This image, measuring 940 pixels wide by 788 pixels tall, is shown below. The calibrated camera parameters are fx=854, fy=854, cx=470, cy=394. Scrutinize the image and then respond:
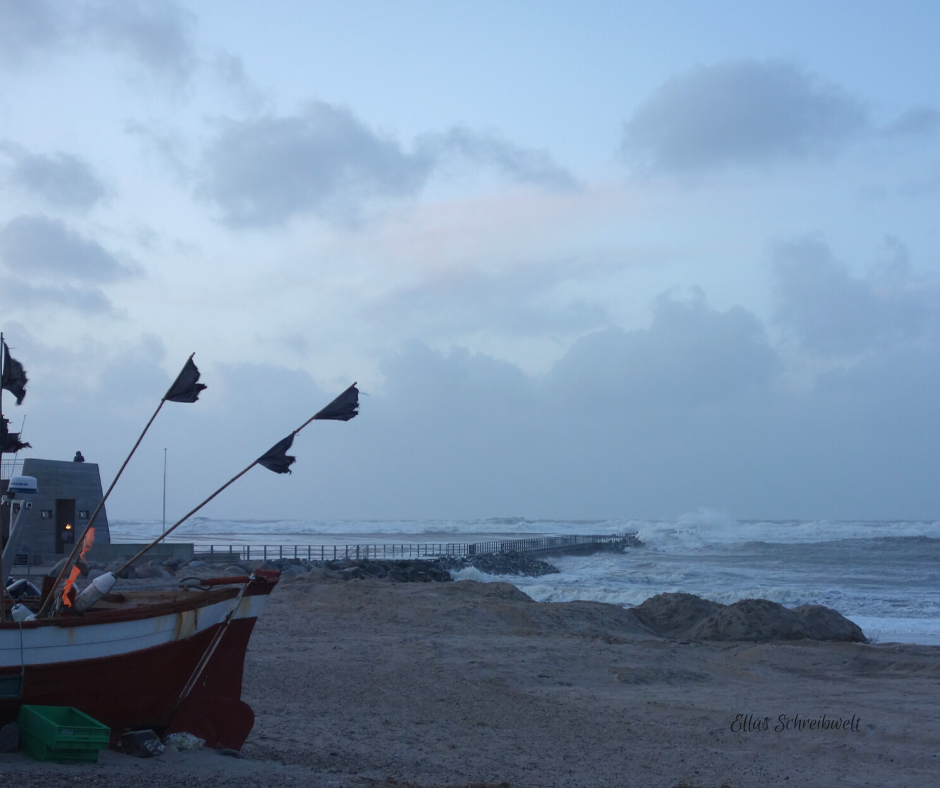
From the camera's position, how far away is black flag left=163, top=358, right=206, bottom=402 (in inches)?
314

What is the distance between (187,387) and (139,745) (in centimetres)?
313

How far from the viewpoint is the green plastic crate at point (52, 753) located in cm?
630

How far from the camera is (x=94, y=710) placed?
6.96 meters

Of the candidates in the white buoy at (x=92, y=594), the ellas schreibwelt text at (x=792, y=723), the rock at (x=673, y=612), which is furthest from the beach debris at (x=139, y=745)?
the rock at (x=673, y=612)

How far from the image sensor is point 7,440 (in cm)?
786

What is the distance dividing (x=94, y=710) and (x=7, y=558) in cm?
184

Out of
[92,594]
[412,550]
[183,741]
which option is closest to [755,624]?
[183,741]

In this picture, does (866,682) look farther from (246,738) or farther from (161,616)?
(161,616)

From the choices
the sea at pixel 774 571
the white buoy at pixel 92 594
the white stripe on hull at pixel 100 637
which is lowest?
the sea at pixel 774 571

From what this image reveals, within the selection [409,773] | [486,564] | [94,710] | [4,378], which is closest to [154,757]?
[94,710]

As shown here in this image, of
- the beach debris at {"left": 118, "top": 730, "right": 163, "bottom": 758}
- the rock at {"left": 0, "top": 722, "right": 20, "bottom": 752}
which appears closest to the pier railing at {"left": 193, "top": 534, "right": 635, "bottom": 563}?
the beach debris at {"left": 118, "top": 730, "right": 163, "bottom": 758}

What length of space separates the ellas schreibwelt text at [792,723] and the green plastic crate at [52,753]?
7.32m

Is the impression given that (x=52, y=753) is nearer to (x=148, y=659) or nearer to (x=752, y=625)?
(x=148, y=659)

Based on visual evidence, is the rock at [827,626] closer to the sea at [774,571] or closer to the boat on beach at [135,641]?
the sea at [774,571]
